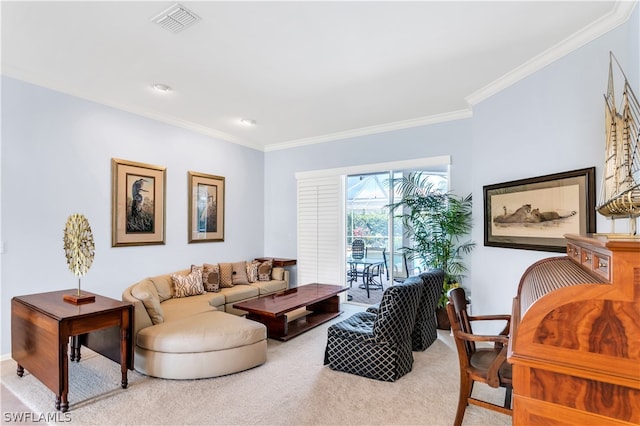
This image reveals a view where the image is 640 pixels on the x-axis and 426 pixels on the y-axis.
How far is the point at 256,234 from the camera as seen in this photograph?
630cm

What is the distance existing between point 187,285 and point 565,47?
4.89 meters

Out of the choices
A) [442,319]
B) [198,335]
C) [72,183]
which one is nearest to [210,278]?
[198,335]

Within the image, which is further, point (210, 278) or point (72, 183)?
point (210, 278)

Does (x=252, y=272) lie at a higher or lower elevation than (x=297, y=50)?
lower

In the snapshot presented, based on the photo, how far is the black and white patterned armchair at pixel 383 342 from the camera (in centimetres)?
289

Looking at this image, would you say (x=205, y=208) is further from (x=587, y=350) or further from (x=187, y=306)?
(x=587, y=350)

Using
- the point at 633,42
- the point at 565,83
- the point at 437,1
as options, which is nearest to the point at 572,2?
the point at 633,42

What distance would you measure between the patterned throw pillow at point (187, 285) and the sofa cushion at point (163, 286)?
56 millimetres

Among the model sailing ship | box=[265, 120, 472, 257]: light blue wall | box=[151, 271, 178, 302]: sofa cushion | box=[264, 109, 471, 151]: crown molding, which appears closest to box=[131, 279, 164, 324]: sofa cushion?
box=[151, 271, 178, 302]: sofa cushion

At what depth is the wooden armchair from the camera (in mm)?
2020

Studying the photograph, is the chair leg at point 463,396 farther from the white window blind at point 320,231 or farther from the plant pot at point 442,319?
the white window blind at point 320,231

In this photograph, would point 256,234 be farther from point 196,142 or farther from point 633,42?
point 633,42

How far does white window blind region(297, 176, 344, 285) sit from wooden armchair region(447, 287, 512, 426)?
3.25 meters

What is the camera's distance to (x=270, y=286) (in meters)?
5.31
